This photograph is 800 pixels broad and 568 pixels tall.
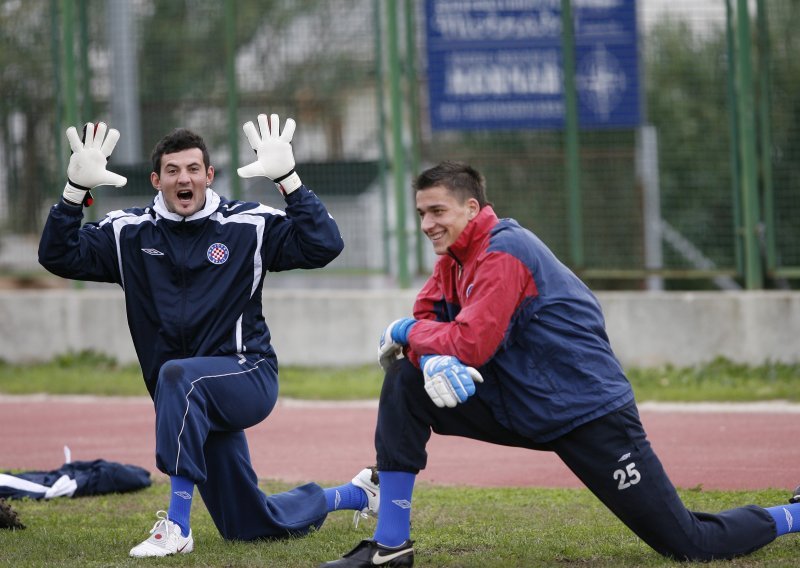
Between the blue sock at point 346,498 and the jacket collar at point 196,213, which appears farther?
the blue sock at point 346,498

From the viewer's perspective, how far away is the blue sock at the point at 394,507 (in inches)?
188

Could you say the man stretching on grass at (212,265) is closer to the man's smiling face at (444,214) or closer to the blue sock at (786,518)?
the man's smiling face at (444,214)

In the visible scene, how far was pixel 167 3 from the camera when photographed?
41.3 ft

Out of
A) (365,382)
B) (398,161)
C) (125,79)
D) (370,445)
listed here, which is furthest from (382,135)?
(370,445)

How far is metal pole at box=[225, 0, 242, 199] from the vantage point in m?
12.3

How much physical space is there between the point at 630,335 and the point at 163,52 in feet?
18.0

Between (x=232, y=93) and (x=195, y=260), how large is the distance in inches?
282

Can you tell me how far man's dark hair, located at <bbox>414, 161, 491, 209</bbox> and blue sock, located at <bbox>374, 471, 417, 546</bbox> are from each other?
43.2 inches

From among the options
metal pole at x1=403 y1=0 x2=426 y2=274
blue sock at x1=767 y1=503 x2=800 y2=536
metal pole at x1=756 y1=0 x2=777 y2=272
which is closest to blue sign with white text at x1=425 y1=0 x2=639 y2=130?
metal pole at x1=403 y1=0 x2=426 y2=274

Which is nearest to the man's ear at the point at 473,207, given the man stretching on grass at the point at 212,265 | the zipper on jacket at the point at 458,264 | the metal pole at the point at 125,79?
Answer: the zipper on jacket at the point at 458,264

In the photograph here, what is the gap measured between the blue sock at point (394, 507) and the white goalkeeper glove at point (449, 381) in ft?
1.31

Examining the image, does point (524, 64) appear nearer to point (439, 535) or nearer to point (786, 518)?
point (439, 535)

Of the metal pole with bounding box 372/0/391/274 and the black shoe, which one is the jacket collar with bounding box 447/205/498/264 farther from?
the metal pole with bounding box 372/0/391/274

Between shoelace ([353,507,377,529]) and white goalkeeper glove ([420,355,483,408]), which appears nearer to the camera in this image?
white goalkeeper glove ([420,355,483,408])
